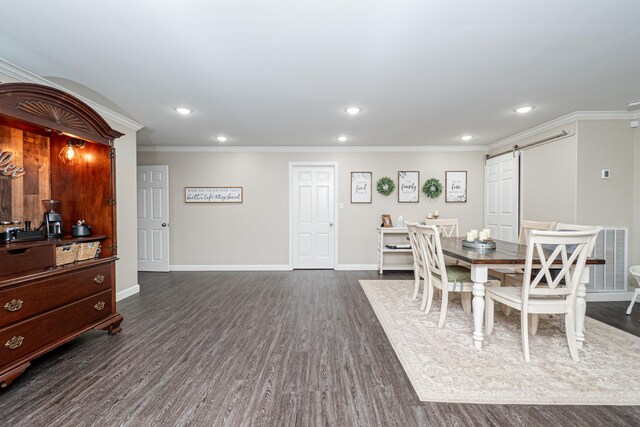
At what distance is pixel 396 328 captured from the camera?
9.05ft

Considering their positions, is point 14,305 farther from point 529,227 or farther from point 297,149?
point 529,227

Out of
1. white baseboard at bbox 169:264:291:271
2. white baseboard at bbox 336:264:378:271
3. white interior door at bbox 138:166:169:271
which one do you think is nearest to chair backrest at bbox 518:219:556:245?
white baseboard at bbox 336:264:378:271

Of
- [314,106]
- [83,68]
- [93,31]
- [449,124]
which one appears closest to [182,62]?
[93,31]

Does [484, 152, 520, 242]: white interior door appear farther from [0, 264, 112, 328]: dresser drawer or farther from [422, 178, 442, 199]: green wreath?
[0, 264, 112, 328]: dresser drawer

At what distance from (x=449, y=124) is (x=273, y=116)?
2400mm

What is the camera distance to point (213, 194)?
5.38m

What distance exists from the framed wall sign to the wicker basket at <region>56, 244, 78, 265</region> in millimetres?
3046

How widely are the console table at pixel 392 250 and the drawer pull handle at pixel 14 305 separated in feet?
14.4

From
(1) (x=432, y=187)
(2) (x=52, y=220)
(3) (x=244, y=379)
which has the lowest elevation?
(3) (x=244, y=379)

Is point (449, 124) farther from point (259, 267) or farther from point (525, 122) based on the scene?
point (259, 267)

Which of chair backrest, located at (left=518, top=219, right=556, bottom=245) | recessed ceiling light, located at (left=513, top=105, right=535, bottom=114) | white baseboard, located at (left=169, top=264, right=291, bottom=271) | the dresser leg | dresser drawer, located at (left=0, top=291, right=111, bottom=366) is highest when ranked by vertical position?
recessed ceiling light, located at (left=513, top=105, right=535, bottom=114)

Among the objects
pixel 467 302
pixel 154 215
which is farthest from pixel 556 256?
pixel 154 215

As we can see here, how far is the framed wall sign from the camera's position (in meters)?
5.36

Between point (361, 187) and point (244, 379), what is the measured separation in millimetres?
4020
